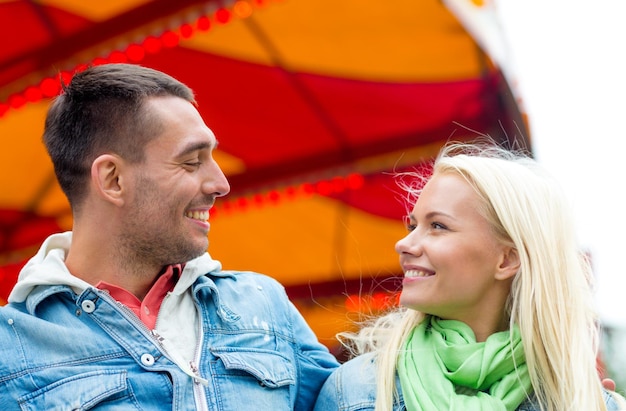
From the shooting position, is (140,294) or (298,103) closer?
(140,294)

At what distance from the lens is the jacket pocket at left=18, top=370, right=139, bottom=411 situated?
5.55 ft

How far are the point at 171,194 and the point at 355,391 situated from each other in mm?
527

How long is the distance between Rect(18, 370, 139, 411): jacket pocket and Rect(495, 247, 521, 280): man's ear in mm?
734

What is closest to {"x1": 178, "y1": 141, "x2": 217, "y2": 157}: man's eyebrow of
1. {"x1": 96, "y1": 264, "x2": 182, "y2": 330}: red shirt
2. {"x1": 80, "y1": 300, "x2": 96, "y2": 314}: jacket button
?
{"x1": 96, "y1": 264, "x2": 182, "y2": 330}: red shirt

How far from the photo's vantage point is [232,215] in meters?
5.46

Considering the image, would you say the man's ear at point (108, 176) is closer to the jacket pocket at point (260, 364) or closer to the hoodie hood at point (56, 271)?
the hoodie hood at point (56, 271)

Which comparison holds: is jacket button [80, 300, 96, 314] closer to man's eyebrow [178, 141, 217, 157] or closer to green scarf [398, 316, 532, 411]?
→ man's eyebrow [178, 141, 217, 157]

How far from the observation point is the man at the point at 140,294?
173 centimetres

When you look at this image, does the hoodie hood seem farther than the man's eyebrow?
No

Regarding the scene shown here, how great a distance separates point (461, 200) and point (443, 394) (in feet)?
1.24

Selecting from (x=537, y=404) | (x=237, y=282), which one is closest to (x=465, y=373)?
(x=537, y=404)

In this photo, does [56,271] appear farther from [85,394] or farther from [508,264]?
[508,264]

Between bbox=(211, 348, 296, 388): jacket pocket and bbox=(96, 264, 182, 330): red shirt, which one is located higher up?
bbox=(96, 264, 182, 330): red shirt

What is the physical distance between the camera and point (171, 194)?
1903 millimetres
